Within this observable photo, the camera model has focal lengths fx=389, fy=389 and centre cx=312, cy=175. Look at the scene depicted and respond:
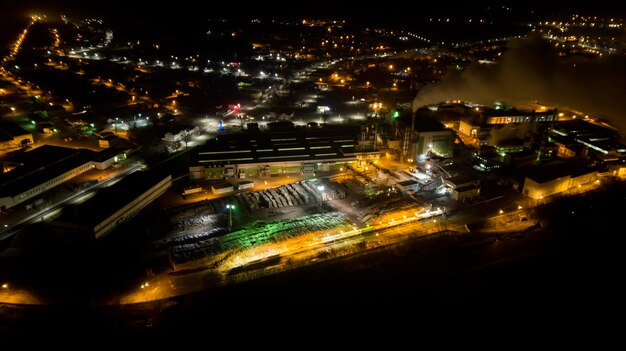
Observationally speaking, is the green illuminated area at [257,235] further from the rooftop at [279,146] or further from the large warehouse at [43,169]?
the large warehouse at [43,169]

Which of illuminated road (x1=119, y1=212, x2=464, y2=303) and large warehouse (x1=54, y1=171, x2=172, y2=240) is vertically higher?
large warehouse (x1=54, y1=171, x2=172, y2=240)

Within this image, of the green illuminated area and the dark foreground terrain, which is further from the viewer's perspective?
the green illuminated area

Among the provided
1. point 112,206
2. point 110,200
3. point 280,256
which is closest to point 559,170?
point 280,256

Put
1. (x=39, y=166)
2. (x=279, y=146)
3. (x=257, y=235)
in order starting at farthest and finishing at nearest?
(x=279, y=146), (x=39, y=166), (x=257, y=235)

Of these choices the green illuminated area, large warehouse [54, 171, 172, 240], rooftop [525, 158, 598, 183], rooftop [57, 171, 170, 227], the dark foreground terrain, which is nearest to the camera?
the dark foreground terrain

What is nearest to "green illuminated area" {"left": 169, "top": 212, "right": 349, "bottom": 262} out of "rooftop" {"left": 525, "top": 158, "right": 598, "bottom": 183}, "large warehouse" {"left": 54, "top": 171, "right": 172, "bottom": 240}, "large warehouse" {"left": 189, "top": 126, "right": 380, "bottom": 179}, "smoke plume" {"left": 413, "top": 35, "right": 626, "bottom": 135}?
"large warehouse" {"left": 54, "top": 171, "right": 172, "bottom": 240}

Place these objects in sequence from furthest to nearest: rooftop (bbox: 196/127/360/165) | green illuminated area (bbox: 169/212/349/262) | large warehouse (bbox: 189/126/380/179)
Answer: rooftop (bbox: 196/127/360/165)
large warehouse (bbox: 189/126/380/179)
green illuminated area (bbox: 169/212/349/262)

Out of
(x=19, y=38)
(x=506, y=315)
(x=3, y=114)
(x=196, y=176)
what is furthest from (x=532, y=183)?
(x=19, y=38)

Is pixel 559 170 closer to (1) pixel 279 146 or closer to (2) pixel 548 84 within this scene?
(1) pixel 279 146

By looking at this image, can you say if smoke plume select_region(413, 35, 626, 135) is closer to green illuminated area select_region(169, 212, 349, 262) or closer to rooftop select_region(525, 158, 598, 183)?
rooftop select_region(525, 158, 598, 183)

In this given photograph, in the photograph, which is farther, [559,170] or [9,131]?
[9,131]

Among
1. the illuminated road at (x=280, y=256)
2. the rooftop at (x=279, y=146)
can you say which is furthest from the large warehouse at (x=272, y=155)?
the illuminated road at (x=280, y=256)
